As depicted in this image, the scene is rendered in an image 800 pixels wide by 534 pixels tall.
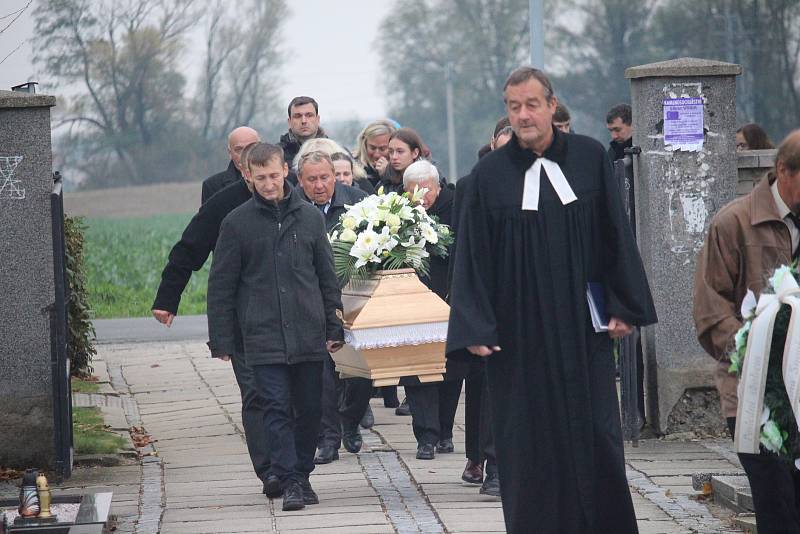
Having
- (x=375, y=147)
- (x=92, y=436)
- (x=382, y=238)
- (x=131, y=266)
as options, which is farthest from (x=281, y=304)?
(x=131, y=266)

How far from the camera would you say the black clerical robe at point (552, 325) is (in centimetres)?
569

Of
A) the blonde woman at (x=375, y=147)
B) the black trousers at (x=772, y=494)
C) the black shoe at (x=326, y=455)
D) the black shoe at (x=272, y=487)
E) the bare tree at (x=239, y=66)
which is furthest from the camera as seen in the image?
the bare tree at (x=239, y=66)

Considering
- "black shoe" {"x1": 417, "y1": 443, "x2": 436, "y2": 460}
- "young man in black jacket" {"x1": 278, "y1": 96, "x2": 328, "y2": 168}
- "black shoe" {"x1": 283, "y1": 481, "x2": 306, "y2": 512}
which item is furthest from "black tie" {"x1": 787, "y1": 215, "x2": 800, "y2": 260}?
"young man in black jacket" {"x1": 278, "y1": 96, "x2": 328, "y2": 168}

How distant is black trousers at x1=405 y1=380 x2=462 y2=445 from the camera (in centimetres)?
893

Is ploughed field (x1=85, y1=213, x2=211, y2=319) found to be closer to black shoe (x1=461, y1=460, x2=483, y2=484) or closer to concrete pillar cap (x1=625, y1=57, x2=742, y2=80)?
concrete pillar cap (x1=625, y1=57, x2=742, y2=80)

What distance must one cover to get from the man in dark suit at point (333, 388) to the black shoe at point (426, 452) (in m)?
0.53

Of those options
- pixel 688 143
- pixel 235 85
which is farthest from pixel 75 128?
pixel 688 143

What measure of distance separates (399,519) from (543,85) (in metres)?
2.43

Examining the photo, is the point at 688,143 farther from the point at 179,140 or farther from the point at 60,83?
the point at 179,140

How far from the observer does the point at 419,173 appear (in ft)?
30.0

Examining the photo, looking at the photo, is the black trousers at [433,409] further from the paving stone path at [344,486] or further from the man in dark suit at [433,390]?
the paving stone path at [344,486]

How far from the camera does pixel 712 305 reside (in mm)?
5168

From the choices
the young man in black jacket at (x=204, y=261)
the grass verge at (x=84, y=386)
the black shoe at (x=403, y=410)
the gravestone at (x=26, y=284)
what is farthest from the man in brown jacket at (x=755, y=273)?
the grass verge at (x=84, y=386)

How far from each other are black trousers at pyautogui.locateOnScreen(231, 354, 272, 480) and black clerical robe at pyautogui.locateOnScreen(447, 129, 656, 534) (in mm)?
2431
